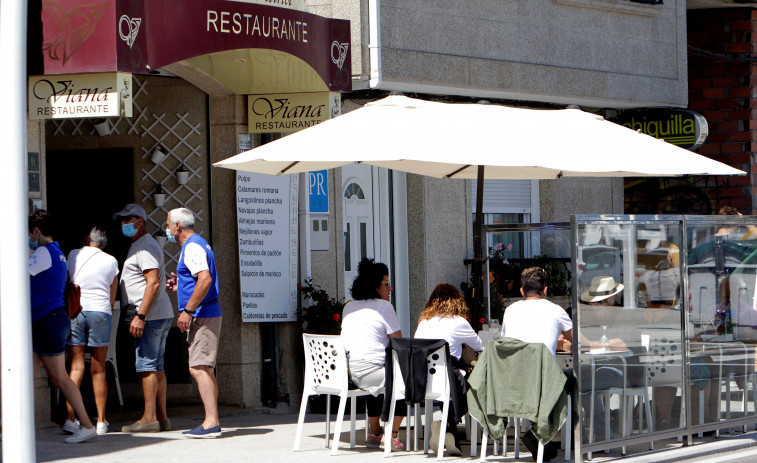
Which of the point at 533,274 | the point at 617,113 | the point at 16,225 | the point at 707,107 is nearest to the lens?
the point at 16,225

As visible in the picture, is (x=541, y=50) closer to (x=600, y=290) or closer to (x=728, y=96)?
(x=728, y=96)

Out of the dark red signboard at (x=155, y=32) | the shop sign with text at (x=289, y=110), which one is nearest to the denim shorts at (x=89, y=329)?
the dark red signboard at (x=155, y=32)

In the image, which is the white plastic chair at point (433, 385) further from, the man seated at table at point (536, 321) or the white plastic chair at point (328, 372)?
the man seated at table at point (536, 321)

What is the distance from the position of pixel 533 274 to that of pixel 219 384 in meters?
4.36

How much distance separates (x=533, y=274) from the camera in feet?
30.0

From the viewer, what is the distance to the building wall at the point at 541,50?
1372cm

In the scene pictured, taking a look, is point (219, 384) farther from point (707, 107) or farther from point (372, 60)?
point (707, 107)

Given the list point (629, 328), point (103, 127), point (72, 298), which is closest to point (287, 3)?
point (103, 127)

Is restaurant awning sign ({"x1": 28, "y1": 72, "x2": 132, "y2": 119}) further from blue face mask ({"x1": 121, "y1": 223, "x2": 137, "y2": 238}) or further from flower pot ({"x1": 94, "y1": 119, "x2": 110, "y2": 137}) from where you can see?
flower pot ({"x1": 94, "y1": 119, "x2": 110, "y2": 137})

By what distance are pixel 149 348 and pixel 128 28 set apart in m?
2.74

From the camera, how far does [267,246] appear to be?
39.9ft

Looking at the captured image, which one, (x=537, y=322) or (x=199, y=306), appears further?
(x=199, y=306)

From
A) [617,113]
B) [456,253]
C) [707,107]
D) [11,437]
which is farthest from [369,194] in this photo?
[11,437]

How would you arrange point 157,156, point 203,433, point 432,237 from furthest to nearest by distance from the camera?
point 432,237 → point 157,156 → point 203,433
